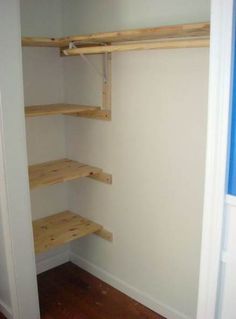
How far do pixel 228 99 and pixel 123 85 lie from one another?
1203mm

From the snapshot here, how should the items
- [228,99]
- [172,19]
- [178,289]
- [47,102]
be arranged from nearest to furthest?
1. [228,99]
2. [172,19]
3. [178,289]
4. [47,102]

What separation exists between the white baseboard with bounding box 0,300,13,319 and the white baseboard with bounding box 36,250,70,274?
509 millimetres

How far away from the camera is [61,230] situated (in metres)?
2.55

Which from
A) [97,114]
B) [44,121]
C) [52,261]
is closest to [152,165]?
[97,114]

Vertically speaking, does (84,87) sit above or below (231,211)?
above

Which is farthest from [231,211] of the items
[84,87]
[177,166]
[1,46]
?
Answer: [84,87]

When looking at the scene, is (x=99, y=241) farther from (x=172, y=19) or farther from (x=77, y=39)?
(x=172, y=19)

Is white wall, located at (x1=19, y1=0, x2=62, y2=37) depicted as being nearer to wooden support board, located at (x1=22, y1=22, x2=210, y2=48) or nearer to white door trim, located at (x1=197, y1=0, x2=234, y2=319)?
wooden support board, located at (x1=22, y1=22, x2=210, y2=48)

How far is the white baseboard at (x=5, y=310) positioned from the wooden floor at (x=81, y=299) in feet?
0.73

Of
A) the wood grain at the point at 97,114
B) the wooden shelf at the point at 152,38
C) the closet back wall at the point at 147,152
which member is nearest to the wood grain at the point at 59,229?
the closet back wall at the point at 147,152

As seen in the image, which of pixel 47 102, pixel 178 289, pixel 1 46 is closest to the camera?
pixel 1 46

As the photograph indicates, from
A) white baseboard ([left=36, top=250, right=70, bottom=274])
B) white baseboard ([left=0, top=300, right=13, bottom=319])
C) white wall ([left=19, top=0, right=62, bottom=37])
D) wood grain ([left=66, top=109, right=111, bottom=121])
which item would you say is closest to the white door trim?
wood grain ([left=66, top=109, right=111, bottom=121])

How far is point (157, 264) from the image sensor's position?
2301 millimetres

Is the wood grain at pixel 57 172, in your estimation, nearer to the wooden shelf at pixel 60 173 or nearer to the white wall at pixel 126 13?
the wooden shelf at pixel 60 173
